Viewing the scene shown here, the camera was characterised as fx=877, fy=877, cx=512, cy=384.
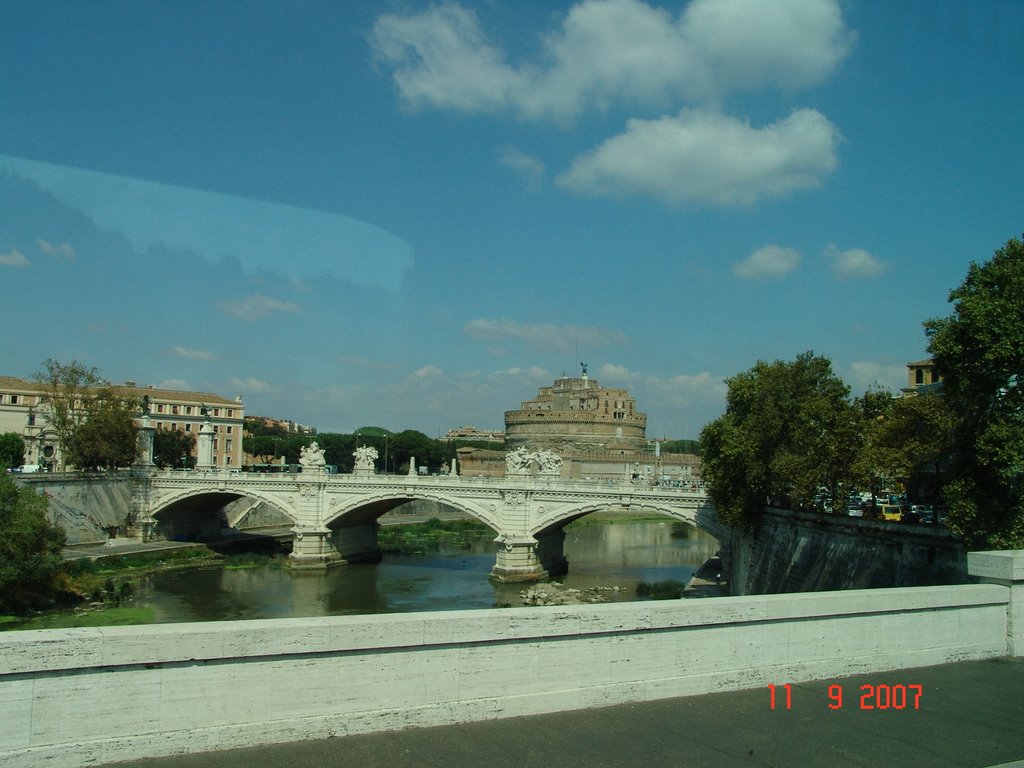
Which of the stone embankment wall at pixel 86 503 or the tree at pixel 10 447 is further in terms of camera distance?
the tree at pixel 10 447

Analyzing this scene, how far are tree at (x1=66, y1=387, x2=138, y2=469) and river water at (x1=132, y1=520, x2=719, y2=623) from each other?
41.8ft

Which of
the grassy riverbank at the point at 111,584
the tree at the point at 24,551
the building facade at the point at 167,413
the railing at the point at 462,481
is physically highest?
the building facade at the point at 167,413

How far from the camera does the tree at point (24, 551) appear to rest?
89.1ft

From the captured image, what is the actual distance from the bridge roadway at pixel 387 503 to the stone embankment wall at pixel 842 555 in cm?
766

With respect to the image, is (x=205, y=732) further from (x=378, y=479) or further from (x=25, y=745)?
(x=378, y=479)

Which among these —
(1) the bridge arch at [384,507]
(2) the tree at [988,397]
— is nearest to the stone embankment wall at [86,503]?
(1) the bridge arch at [384,507]

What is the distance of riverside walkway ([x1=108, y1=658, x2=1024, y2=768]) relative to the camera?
16.0 feet

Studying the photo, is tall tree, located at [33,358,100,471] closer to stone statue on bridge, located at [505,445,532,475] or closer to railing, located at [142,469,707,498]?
railing, located at [142,469,707,498]

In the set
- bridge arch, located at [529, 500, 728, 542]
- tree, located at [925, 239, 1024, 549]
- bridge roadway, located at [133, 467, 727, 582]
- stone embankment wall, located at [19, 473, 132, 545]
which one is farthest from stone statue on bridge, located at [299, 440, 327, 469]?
tree, located at [925, 239, 1024, 549]

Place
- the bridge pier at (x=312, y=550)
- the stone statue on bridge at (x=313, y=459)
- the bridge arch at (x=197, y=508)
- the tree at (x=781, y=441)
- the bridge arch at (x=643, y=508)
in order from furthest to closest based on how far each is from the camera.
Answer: the bridge arch at (x=197, y=508) → the stone statue on bridge at (x=313, y=459) → the bridge pier at (x=312, y=550) → the bridge arch at (x=643, y=508) → the tree at (x=781, y=441)

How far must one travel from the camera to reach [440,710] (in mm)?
5371

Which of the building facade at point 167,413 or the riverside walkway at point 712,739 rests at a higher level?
the building facade at point 167,413

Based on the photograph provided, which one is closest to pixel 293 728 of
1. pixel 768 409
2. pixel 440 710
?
pixel 440 710

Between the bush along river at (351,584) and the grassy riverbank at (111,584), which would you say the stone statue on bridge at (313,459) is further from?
the grassy riverbank at (111,584)
